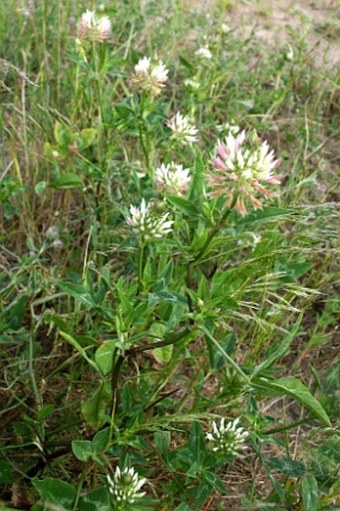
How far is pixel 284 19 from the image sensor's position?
355 cm

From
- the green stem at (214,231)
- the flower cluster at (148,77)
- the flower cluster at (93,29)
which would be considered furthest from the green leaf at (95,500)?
the flower cluster at (93,29)

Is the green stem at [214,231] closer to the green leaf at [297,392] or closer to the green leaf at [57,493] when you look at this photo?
the green leaf at [297,392]

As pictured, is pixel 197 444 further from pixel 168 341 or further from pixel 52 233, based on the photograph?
pixel 52 233

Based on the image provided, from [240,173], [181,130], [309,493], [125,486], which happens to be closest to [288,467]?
[309,493]

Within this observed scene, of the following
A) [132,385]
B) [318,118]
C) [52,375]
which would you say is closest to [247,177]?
[132,385]

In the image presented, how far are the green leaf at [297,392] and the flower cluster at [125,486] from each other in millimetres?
280

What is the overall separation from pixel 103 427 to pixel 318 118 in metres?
1.70

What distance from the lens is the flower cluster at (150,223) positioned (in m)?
1.44

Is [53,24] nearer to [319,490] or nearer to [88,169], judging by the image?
[88,169]


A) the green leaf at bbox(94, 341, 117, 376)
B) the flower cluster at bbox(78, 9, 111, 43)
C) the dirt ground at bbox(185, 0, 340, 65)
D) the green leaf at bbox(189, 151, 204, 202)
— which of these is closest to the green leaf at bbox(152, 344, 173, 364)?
the green leaf at bbox(94, 341, 117, 376)

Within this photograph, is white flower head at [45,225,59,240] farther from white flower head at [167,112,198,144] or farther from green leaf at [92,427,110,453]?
green leaf at [92,427,110,453]

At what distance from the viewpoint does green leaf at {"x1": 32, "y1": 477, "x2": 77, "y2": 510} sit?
1.34m

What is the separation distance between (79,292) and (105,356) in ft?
0.53

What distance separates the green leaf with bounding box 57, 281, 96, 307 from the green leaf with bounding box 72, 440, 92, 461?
0.84ft
